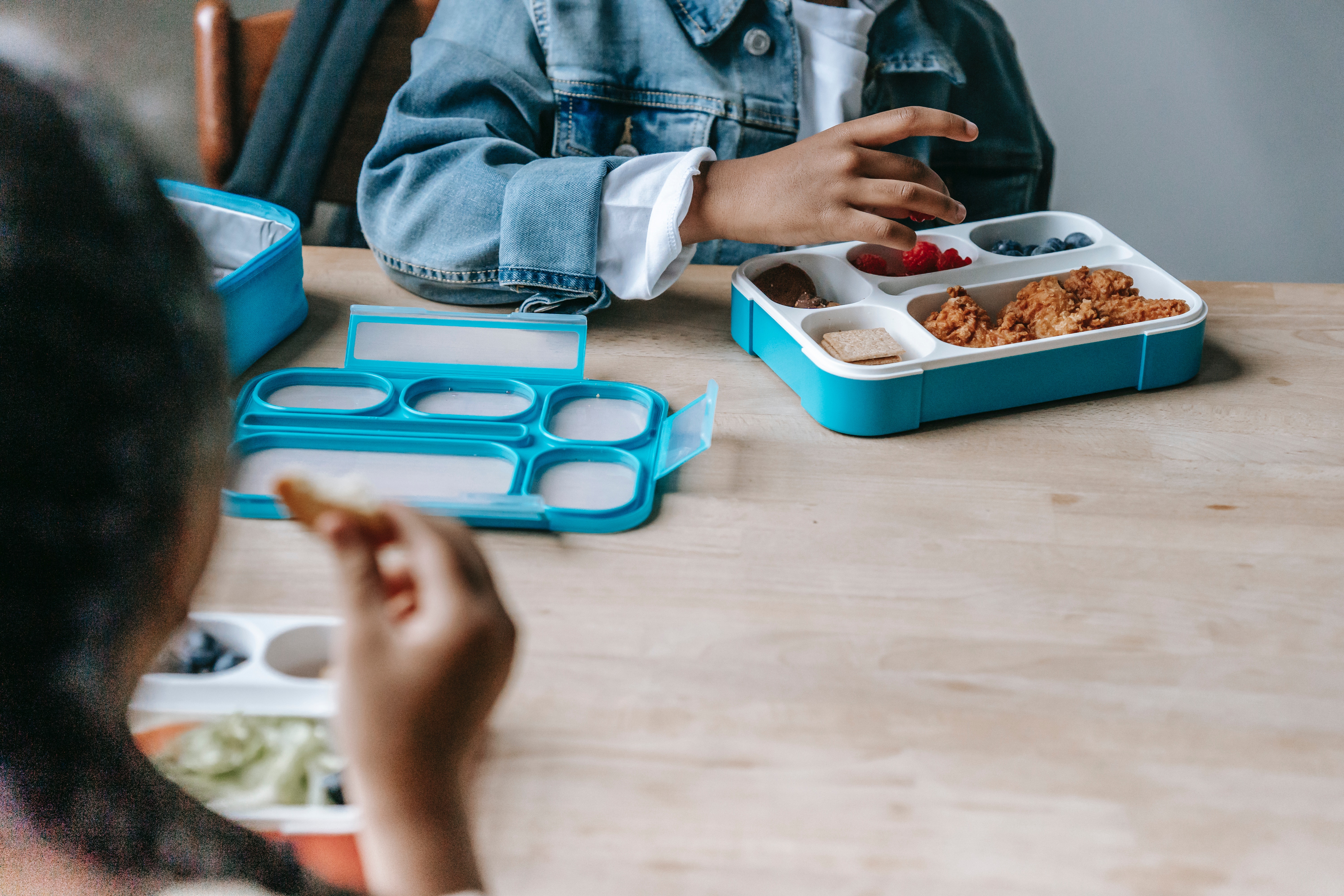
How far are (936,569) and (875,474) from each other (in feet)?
0.25

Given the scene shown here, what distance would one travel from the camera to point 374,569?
15cm

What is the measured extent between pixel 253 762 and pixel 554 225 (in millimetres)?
437

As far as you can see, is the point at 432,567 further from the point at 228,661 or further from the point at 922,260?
the point at 922,260

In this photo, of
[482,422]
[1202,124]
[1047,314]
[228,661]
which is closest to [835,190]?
[1047,314]

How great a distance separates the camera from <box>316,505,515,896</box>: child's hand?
153mm

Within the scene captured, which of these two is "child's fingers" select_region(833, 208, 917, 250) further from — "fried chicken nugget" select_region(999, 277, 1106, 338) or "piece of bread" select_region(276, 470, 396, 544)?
"piece of bread" select_region(276, 470, 396, 544)

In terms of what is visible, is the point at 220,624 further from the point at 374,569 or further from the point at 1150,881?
the point at 1150,881

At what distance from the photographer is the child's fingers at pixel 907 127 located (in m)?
0.54

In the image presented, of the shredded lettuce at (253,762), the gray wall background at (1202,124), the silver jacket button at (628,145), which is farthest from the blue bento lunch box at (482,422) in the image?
the gray wall background at (1202,124)

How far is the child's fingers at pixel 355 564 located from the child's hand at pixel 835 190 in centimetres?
47

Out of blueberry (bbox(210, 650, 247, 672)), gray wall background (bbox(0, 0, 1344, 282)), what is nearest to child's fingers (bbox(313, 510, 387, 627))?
blueberry (bbox(210, 650, 247, 672))

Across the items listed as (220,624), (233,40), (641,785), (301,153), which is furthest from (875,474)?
(233,40)

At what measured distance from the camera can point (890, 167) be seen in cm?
57

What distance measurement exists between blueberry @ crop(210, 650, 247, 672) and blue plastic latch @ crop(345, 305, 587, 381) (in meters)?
0.29
